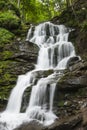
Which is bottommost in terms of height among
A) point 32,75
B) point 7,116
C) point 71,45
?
point 7,116

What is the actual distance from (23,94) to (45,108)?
5.74 feet

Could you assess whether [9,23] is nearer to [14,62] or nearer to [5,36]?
[5,36]

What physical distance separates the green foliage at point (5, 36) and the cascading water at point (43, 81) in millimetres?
1349

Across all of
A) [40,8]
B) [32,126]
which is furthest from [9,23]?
[40,8]

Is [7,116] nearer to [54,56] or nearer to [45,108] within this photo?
[45,108]

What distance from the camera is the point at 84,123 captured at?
33.6 ft

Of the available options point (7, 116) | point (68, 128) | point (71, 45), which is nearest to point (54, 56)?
point (71, 45)

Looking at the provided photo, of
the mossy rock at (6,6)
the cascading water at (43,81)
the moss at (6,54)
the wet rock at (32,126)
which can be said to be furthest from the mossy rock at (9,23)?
the wet rock at (32,126)

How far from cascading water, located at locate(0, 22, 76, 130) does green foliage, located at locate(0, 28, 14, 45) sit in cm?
135

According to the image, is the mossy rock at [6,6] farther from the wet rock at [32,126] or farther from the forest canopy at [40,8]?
the wet rock at [32,126]

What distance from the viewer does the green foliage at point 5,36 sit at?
20772 mm

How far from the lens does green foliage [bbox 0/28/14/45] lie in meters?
20.8

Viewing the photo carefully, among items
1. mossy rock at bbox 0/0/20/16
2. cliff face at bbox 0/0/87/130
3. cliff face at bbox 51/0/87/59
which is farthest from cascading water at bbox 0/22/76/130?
mossy rock at bbox 0/0/20/16

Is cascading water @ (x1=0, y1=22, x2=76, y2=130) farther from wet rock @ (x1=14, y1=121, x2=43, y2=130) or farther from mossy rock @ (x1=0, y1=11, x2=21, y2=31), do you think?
mossy rock @ (x1=0, y1=11, x2=21, y2=31)
